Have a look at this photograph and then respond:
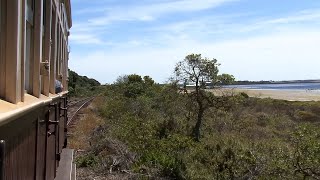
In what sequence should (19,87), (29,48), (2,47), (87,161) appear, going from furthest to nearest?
(87,161)
(29,48)
(19,87)
(2,47)

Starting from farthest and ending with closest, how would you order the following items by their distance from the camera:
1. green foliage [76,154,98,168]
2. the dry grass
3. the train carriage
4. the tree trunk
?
the tree trunk → the dry grass → green foliage [76,154,98,168] → the train carriage

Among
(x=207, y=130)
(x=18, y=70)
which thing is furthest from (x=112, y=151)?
(x=207, y=130)

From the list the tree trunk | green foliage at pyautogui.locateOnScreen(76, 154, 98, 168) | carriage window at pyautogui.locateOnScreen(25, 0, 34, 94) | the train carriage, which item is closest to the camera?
the train carriage

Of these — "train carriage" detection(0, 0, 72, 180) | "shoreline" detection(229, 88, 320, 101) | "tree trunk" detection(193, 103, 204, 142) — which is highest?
"train carriage" detection(0, 0, 72, 180)

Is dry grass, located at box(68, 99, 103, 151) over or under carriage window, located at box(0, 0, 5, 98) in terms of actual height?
under

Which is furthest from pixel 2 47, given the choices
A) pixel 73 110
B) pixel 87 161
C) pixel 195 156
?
pixel 73 110

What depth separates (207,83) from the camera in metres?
26.0

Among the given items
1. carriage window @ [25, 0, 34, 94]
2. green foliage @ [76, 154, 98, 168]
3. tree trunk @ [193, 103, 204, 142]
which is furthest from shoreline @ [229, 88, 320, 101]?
carriage window @ [25, 0, 34, 94]

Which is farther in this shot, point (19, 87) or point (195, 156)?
point (195, 156)

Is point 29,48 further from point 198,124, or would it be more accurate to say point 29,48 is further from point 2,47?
point 198,124

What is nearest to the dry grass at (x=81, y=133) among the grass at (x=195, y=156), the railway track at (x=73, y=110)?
the grass at (x=195, y=156)

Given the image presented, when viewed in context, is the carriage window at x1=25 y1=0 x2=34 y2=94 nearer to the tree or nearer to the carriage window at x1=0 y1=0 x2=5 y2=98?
the carriage window at x1=0 y1=0 x2=5 y2=98

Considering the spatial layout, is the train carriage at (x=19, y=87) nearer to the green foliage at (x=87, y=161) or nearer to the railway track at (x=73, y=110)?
the green foliage at (x=87, y=161)

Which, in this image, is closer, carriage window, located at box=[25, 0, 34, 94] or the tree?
carriage window, located at box=[25, 0, 34, 94]
